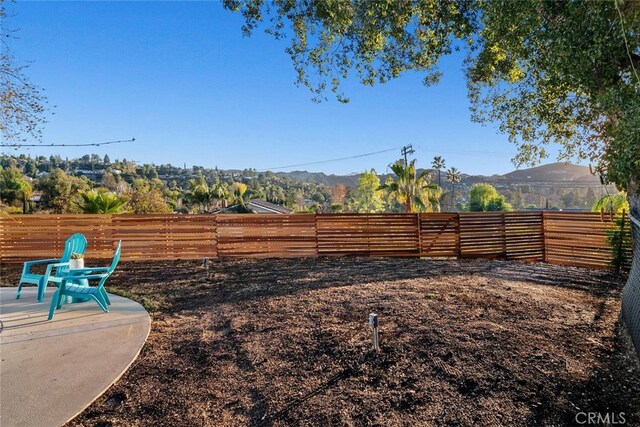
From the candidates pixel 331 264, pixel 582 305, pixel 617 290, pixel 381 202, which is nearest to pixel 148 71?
pixel 331 264

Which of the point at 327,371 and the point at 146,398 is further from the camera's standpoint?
the point at 327,371

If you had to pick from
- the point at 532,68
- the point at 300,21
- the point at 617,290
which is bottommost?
the point at 617,290

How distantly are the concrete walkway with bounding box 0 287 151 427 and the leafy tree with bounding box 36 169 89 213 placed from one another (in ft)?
73.8

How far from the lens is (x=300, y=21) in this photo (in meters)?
6.51

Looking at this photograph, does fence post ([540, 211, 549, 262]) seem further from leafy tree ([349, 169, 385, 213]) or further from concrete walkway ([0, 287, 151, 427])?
leafy tree ([349, 169, 385, 213])

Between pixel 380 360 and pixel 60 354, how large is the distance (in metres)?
2.81

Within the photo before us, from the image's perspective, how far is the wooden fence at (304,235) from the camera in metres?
8.51

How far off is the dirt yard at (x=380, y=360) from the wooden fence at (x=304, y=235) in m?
3.72

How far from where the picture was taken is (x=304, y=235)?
9164 mm

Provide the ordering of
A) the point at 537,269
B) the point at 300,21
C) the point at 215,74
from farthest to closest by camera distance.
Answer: the point at 215,74 → the point at 537,269 → the point at 300,21

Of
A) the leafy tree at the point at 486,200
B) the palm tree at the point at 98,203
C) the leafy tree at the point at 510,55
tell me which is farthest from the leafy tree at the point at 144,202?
the leafy tree at the point at 486,200

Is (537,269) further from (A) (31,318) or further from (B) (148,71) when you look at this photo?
(B) (148,71)

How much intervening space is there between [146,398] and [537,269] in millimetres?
7646

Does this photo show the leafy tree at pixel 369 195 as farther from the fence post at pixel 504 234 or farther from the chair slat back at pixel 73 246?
the chair slat back at pixel 73 246
